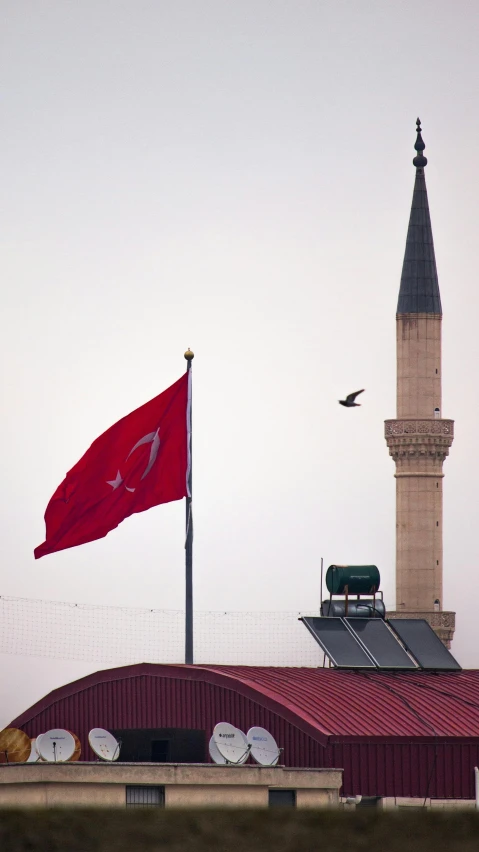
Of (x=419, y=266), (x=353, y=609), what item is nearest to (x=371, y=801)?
(x=353, y=609)

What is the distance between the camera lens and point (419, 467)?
4124 inches

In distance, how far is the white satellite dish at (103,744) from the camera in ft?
167

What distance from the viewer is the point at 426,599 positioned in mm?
104375

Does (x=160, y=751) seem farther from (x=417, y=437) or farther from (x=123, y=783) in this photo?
(x=417, y=437)

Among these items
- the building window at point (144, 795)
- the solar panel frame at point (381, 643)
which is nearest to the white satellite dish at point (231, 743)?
the building window at point (144, 795)

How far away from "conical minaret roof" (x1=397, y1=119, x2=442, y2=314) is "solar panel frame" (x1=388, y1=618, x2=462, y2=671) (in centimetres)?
4635

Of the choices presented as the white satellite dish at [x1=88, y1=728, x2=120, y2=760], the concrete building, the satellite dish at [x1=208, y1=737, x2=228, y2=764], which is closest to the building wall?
the concrete building

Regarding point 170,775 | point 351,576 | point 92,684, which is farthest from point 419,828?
point 351,576

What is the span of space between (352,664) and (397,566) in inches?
1808

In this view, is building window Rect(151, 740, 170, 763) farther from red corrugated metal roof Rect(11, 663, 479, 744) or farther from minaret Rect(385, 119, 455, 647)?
minaret Rect(385, 119, 455, 647)

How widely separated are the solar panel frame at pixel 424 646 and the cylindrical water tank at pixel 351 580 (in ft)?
9.69

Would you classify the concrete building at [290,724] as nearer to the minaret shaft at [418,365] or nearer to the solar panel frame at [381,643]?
the solar panel frame at [381,643]

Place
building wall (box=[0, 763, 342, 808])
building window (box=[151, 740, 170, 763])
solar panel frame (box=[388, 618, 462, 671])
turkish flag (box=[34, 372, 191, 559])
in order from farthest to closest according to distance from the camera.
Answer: solar panel frame (box=[388, 618, 462, 671])
building window (box=[151, 740, 170, 763])
turkish flag (box=[34, 372, 191, 559])
building wall (box=[0, 763, 342, 808])

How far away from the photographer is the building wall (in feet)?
143
